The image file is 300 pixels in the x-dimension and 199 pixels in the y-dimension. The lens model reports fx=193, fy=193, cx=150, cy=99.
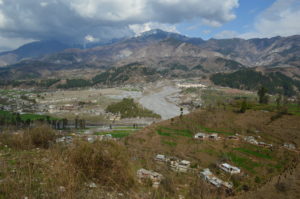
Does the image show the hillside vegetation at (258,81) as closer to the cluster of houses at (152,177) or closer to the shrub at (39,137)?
the cluster of houses at (152,177)

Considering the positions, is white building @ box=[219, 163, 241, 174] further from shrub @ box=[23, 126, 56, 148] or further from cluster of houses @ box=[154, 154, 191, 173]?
shrub @ box=[23, 126, 56, 148]

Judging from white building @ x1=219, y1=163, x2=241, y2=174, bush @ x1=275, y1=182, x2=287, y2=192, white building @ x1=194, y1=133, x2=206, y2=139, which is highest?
bush @ x1=275, y1=182, x2=287, y2=192

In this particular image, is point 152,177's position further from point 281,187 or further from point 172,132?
point 172,132

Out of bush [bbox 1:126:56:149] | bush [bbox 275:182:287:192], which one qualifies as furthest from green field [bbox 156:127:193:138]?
bush [bbox 275:182:287:192]

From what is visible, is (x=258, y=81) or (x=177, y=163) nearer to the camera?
(x=177, y=163)

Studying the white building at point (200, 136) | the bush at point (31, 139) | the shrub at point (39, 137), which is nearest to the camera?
the bush at point (31, 139)

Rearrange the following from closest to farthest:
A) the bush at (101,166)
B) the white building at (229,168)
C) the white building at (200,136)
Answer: the bush at (101,166) → the white building at (229,168) → the white building at (200,136)

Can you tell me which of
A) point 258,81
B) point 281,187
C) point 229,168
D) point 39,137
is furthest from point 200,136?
point 258,81

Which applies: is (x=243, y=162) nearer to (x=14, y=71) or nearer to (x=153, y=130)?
(x=153, y=130)

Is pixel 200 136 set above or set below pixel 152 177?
below

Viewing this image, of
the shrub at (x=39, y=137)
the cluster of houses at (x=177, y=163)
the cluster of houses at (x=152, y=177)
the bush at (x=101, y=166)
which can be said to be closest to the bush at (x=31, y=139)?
the shrub at (x=39, y=137)

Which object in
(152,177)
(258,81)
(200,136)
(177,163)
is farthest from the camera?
(258,81)

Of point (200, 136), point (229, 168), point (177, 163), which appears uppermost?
point (200, 136)

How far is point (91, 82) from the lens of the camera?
128 m
